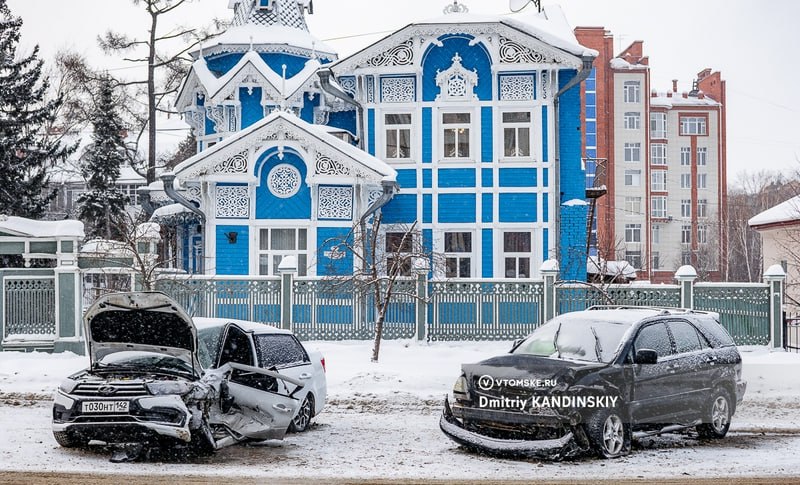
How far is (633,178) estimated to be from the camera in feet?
256

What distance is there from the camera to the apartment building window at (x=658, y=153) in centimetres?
8225

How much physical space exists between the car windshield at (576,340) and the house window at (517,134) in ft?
49.4

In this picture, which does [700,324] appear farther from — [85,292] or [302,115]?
[302,115]

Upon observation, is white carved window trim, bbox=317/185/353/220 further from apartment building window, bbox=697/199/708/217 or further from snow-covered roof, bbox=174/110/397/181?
apartment building window, bbox=697/199/708/217

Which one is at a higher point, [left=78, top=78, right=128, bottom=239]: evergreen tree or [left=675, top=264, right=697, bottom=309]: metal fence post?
[left=78, top=78, right=128, bottom=239]: evergreen tree

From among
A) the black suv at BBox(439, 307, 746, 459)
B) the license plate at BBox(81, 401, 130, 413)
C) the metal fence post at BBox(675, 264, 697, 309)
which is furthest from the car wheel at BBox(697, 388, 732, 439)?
the metal fence post at BBox(675, 264, 697, 309)

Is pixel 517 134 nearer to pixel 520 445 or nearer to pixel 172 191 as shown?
pixel 172 191

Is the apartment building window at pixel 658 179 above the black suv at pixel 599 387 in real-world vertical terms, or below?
above

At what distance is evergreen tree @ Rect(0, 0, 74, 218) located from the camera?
33.7 meters

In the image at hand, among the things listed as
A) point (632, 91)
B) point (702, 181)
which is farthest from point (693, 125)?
point (632, 91)

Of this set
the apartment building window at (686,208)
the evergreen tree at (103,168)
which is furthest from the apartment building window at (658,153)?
the evergreen tree at (103,168)

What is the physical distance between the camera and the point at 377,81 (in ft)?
87.8

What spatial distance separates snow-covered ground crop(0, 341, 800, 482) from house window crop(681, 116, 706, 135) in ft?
224

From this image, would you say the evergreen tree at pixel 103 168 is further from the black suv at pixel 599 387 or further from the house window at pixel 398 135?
the black suv at pixel 599 387
